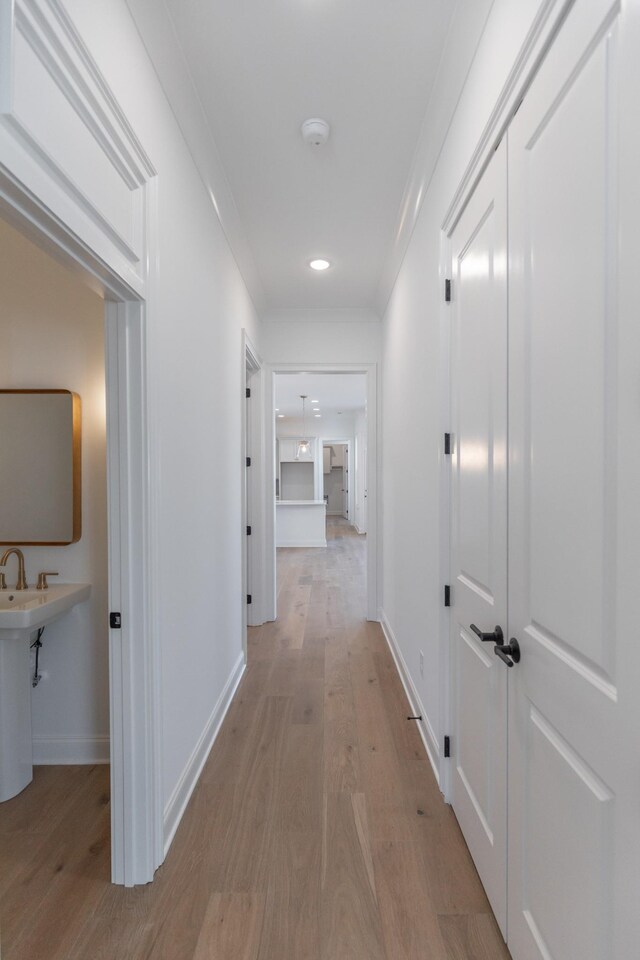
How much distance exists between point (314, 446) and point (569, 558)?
11.1 meters

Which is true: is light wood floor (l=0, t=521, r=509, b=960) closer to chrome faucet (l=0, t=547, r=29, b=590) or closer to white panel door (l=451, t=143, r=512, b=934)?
white panel door (l=451, t=143, r=512, b=934)

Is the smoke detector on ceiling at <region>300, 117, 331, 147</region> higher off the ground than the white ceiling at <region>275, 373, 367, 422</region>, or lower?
higher

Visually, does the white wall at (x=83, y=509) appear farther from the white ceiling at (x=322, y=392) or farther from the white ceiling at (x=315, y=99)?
the white ceiling at (x=322, y=392)

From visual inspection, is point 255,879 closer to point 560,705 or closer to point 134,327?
point 560,705

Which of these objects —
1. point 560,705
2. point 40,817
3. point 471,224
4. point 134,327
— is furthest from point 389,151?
point 40,817

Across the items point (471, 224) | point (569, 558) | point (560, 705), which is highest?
point (471, 224)

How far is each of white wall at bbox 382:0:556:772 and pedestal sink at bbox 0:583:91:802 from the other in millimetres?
1582

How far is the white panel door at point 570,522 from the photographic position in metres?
0.85

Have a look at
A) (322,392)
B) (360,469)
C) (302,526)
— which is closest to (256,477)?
(322,392)

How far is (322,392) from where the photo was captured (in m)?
8.41

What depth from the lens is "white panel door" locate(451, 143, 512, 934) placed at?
140 centimetres

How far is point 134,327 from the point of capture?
5.24ft

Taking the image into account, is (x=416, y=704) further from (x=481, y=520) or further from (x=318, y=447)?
(x=318, y=447)

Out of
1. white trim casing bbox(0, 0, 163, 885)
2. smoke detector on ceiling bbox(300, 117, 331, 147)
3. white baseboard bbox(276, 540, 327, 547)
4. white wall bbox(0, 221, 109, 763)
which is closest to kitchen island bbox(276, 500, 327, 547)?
white baseboard bbox(276, 540, 327, 547)
